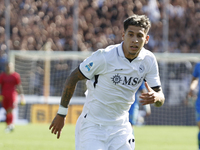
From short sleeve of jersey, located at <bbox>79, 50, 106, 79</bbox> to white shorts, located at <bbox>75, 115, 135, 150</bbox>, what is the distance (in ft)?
1.68

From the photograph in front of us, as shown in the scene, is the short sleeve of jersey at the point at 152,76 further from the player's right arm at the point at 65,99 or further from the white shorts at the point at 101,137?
the player's right arm at the point at 65,99

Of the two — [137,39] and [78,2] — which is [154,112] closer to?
[78,2]

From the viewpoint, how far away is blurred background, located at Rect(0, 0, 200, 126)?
18.4 m

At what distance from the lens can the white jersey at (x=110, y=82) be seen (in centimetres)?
427

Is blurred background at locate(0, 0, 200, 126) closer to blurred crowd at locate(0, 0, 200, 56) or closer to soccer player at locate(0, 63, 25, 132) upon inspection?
blurred crowd at locate(0, 0, 200, 56)

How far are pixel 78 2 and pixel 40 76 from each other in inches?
157

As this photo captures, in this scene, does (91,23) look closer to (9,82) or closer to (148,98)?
(9,82)

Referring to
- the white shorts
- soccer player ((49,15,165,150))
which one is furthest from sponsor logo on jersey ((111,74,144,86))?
the white shorts

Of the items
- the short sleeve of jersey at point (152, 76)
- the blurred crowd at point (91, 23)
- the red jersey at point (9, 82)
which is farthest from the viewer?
the blurred crowd at point (91, 23)

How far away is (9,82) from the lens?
1445 centimetres

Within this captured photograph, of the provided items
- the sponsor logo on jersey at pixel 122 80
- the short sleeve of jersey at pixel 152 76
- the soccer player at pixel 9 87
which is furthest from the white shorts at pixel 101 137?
the soccer player at pixel 9 87

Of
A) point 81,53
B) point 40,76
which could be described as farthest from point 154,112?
point 40,76

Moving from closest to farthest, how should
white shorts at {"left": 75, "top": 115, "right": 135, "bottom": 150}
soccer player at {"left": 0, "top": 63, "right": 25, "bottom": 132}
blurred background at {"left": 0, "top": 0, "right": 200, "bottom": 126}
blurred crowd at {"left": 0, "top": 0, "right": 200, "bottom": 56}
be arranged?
white shorts at {"left": 75, "top": 115, "right": 135, "bottom": 150} → soccer player at {"left": 0, "top": 63, "right": 25, "bottom": 132} → blurred background at {"left": 0, "top": 0, "right": 200, "bottom": 126} → blurred crowd at {"left": 0, "top": 0, "right": 200, "bottom": 56}

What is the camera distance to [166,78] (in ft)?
60.1
